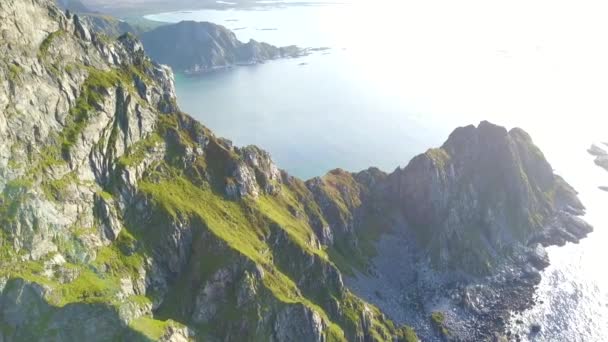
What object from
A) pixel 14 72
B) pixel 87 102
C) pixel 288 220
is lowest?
pixel 288 220

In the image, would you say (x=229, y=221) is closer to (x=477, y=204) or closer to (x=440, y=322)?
(x=440, y=322)

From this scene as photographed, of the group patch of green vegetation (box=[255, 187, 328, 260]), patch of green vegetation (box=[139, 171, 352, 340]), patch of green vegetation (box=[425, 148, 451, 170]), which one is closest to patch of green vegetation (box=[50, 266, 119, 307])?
patch of green vegetation (box=[139, 171, 352, 340])

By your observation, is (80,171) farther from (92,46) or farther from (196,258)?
(92,46)

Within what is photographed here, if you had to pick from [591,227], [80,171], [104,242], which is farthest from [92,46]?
[591,227]

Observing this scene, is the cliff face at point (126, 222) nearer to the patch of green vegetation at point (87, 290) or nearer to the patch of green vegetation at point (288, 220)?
the patch of green vegetation at point (87, 290)

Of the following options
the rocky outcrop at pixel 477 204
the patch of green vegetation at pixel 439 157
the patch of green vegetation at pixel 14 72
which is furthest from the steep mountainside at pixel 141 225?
the patch of green vegetation at pixel 439 157

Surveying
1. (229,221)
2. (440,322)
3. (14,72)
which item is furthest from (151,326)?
(440,322)

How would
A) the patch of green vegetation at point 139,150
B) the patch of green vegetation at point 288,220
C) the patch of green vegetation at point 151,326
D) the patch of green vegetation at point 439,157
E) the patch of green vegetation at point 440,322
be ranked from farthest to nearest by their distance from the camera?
the patch of green vegetation at point 439,157, the patch of green vegetation at point 440,322, the patch of green vegetation at point 288,220, the patch of green vegetation at point 139,150, the patch of green vegetation at point 151,326

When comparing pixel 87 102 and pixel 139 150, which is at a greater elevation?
pixel 87 102
